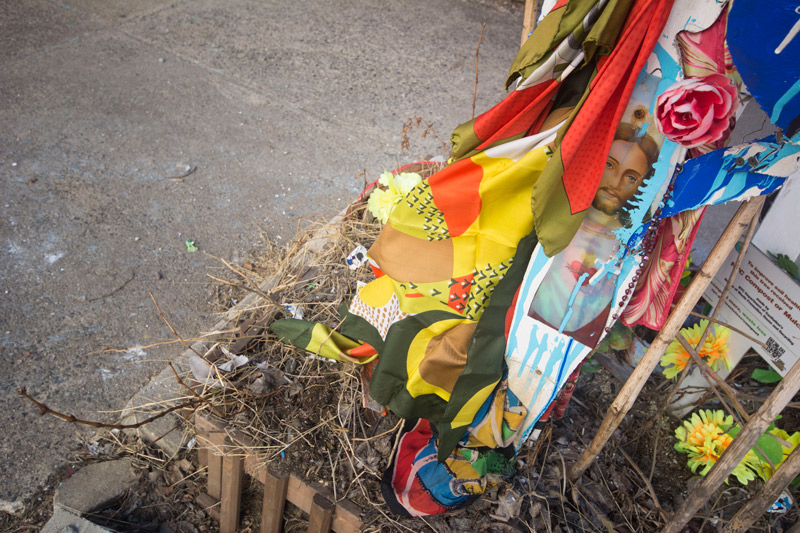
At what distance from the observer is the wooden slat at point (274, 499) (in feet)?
5.29

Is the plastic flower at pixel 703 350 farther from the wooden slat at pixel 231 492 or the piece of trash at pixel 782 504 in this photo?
the wooden slat at pixel 231 492

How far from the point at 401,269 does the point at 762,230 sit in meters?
1.16

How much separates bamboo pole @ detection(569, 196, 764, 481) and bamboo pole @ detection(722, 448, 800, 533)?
339 mm

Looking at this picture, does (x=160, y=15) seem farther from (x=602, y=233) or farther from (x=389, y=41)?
(x=602, y=233)

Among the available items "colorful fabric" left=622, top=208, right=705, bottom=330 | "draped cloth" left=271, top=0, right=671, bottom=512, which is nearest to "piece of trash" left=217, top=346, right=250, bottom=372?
"draped cloth" left=271, top=0, right=671, bottom=512

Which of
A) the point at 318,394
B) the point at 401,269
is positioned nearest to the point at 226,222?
the point at 318,394

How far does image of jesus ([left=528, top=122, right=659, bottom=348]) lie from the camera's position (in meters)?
1.30

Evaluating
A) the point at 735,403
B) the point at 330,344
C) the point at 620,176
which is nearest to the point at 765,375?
the point at 735,403

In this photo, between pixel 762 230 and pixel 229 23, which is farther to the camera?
pixel 229 23

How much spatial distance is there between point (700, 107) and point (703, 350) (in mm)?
1053

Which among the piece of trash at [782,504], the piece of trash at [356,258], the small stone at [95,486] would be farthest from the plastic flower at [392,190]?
the piece of trash at [782,504]

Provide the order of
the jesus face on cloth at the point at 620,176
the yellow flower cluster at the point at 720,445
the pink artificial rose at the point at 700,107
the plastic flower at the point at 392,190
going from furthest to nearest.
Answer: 1. the plastic flower at the point at 392,190
2. the yellow flower cluster at the point at 720,445
3. the jesus face on cloth at the point at 620,176
4. the pink artificial rose at the point at 700,107

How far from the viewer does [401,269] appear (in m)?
1.64

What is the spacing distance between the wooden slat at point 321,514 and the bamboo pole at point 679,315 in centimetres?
82
